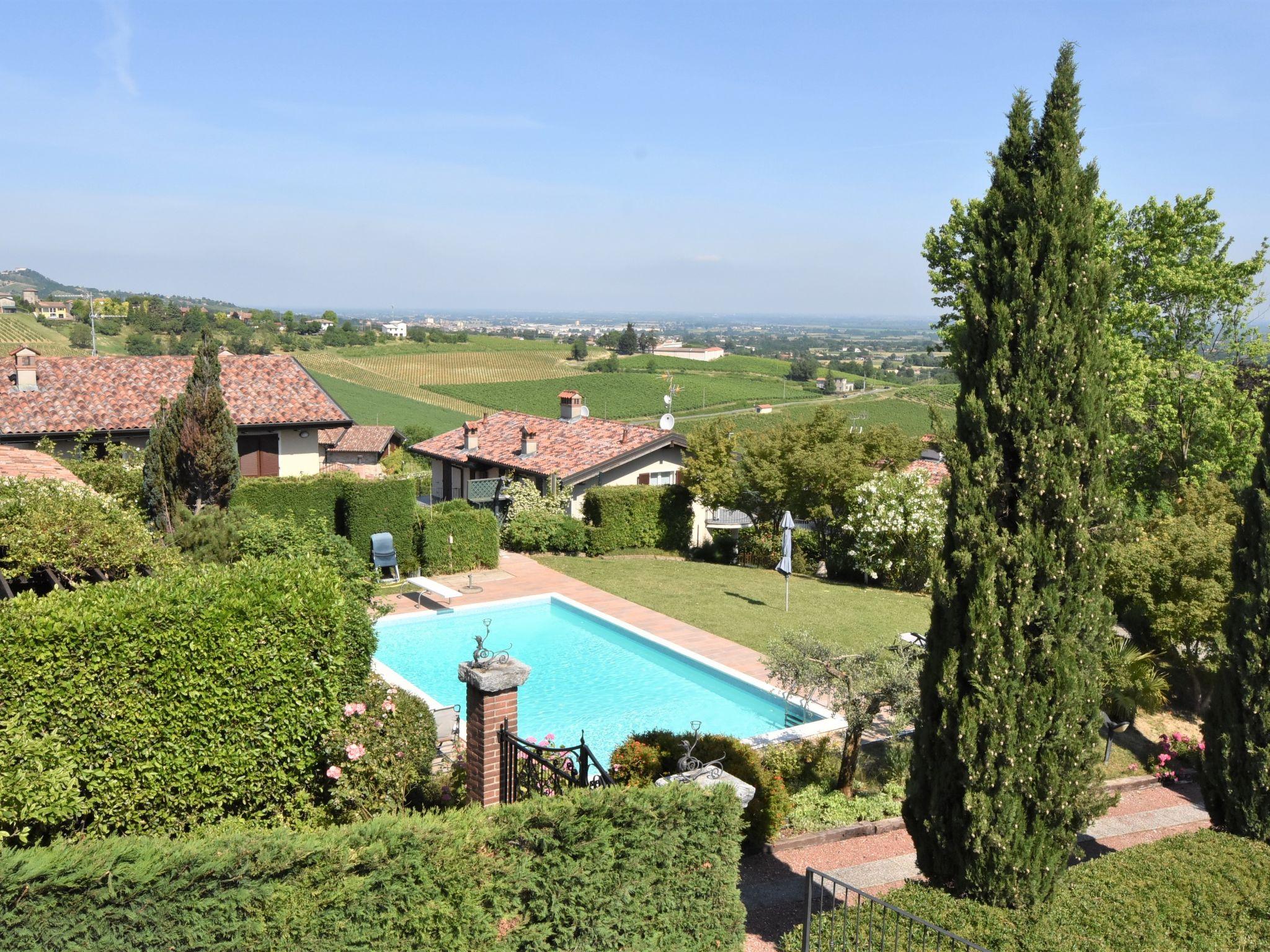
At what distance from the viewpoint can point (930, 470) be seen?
28719 mm

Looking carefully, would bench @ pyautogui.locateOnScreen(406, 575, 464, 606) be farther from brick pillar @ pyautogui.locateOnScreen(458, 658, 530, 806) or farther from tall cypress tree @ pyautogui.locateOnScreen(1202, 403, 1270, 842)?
tall cypress tree @ pyautogui.locateOnScreen(1202, 403, 1270, 842)

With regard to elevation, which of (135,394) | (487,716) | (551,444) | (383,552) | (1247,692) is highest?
(135,394)

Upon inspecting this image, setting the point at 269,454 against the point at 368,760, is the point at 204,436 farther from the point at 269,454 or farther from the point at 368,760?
the point at 368,760

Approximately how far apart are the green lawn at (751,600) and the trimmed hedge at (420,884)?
1074 centimetres

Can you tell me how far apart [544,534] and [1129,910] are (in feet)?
68.1

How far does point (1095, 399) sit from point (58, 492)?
12.2 metres

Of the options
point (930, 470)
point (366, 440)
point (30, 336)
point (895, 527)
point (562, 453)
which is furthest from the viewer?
point (30, 336)

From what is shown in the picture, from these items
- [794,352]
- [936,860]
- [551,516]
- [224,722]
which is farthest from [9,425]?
[794,352]

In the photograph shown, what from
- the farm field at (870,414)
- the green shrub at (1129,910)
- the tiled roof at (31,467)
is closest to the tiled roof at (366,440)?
the farm field at (870,414)

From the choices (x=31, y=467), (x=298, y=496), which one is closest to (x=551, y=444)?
(x=298, y=496)

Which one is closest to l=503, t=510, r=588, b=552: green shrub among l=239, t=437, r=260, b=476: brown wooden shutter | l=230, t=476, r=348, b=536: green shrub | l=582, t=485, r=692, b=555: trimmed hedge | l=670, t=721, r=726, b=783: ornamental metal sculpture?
l=582, t=485, r=692, b=555: trimmed hedge

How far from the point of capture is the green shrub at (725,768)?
10016 millimetres

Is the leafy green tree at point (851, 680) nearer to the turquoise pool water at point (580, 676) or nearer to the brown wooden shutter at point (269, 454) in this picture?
the turquoise pool water at point (580, 676)

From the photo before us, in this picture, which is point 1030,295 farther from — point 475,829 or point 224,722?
point 224,722
